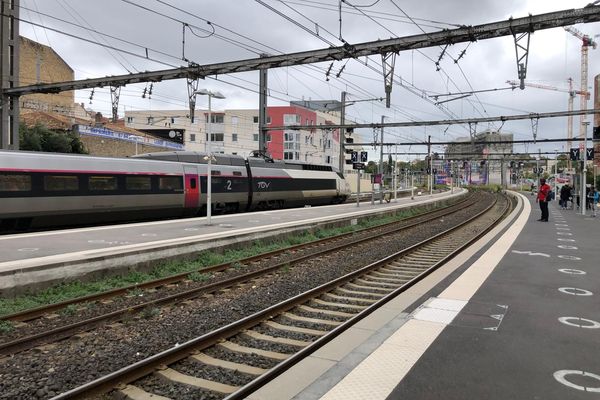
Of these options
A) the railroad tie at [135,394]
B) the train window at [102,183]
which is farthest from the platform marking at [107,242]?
the railroad tie at [135,394]

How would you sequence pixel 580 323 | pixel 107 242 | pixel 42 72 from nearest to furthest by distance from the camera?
pixel 580 323, pixel 107 242, pixel 42 72

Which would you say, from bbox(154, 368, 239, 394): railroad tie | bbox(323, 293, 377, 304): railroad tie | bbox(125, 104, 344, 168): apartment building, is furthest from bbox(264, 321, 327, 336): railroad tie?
bbox(125, 104, 344, 168): apartment building

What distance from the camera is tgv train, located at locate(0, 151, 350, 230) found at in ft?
49.3

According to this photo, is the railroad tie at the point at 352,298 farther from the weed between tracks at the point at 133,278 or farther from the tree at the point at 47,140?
the tree at the point at 47,140

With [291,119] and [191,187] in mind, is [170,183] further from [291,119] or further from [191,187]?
[291,119]

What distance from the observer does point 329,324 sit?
7195mm

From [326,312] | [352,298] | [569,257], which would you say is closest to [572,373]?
[326,312]

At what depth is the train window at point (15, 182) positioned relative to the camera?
47.3 feet

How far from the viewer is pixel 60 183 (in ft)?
52.7

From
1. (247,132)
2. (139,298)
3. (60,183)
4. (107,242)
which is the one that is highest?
(247,132)

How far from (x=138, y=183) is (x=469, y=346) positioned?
16.0 metres

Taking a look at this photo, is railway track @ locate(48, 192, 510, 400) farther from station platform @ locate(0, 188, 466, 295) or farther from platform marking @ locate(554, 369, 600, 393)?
station platform @ locate(0, 188, 466, 295)

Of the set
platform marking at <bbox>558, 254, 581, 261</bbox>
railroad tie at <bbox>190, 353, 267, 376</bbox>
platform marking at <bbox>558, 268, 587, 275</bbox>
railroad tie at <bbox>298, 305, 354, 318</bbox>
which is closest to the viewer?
railroad tie at <bbox>190, 353, 267, 376</bbox>

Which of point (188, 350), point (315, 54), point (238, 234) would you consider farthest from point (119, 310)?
point (315, 54)
